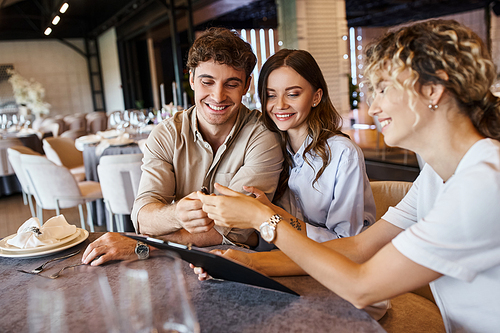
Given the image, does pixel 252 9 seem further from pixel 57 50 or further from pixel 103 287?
pixel 103 287

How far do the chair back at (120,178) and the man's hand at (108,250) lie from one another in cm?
181

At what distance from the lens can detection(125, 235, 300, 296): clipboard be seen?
2.72 ft

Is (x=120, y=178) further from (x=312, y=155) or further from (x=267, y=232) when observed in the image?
(x=267, y=232)

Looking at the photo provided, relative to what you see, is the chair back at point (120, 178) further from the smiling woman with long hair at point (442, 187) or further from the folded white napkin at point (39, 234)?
the smiling woman with long hair at point (442, 187)

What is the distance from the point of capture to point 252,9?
12.2 meters

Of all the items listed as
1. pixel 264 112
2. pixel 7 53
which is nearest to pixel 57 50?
pixel 7 53

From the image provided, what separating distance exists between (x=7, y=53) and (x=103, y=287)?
1587cm

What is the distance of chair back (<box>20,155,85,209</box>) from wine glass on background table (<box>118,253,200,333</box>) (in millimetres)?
2988

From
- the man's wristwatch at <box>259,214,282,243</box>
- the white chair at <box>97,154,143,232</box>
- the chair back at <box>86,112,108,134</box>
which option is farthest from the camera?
the chair back at <box>86,112,108,134</box>

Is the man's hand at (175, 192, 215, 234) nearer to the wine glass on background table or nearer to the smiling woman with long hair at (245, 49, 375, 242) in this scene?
the smiling woman with long hair at (245, 49, 375, 242)

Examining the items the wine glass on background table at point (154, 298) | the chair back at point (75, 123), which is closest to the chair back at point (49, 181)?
the wine glass on background table at point (154, 298)

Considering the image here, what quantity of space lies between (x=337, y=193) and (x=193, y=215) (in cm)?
68

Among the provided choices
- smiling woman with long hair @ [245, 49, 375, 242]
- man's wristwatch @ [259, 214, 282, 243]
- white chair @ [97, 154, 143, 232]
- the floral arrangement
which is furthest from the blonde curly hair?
the floral arrangement

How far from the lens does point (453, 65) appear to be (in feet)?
2.90
